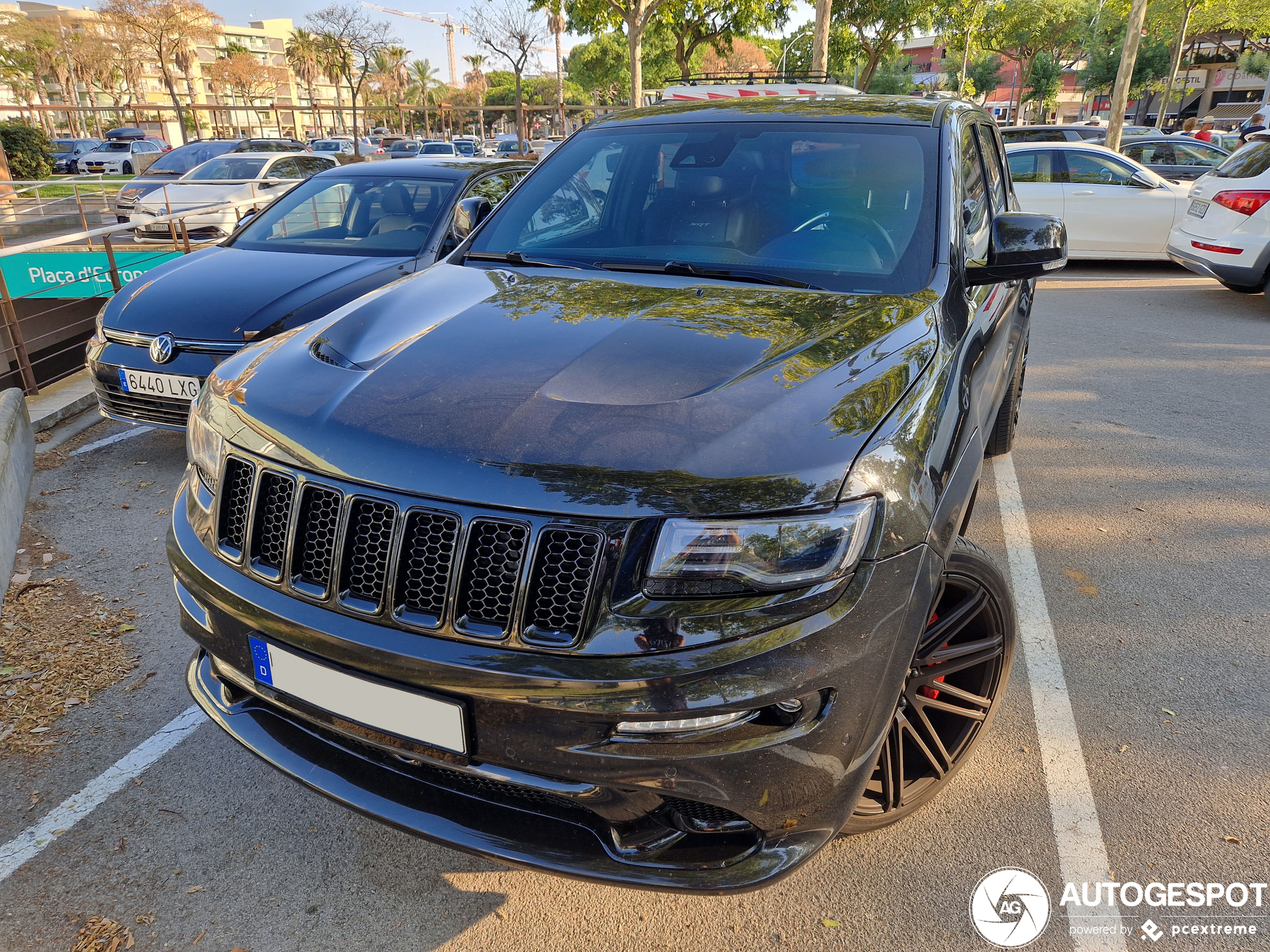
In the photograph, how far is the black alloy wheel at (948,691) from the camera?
2.17m

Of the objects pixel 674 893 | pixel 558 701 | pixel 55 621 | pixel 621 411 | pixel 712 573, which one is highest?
pixel 621 411

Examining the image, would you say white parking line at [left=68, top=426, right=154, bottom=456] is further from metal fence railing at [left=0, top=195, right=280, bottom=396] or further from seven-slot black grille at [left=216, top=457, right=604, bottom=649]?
seven-slot black grille at [left=216, top=457, right=604, bottom=649]

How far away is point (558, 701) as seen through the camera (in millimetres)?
1633

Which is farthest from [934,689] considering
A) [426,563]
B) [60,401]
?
[60,401]

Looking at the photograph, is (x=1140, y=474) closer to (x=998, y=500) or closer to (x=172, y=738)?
(x=998, y=500)

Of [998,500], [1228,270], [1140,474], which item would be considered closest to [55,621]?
[998,500]

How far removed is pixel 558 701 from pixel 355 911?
1061 mm

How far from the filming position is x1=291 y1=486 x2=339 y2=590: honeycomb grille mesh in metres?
1.85

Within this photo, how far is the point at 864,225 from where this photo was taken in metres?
2.82

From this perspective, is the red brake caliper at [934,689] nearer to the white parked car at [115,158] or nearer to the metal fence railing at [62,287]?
the metal fence railing at [62,287]

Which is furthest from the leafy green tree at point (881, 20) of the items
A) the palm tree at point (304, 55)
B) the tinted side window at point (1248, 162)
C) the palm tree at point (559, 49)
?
the palm tree at point (304, 55)

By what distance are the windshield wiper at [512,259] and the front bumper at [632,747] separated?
153 centimetres

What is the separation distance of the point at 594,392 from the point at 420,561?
53 centimetres

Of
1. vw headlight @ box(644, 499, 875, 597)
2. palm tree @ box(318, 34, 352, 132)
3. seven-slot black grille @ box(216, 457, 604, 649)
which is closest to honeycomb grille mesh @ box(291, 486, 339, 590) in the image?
seven-slot black grille @ box(216, 457, 604, 649)
